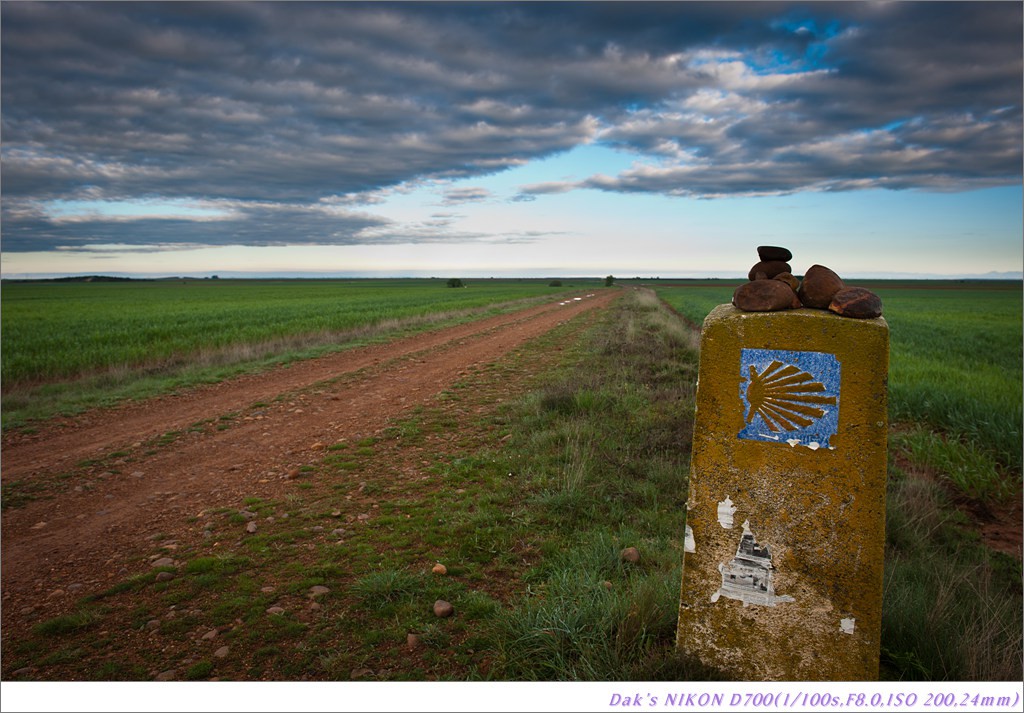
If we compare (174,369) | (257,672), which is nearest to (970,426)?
(257,672)

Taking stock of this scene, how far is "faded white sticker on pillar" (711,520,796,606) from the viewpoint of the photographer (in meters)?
2.51

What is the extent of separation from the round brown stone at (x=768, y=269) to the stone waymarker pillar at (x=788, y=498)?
1.70 ft

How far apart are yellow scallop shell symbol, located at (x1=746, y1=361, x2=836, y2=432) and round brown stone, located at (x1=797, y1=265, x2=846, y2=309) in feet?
1.40

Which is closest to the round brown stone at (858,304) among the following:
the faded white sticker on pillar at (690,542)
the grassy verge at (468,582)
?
the faded white sticker on pillar at (690,542)

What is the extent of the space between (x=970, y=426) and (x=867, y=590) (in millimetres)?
6577

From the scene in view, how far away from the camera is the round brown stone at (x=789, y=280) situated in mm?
2855

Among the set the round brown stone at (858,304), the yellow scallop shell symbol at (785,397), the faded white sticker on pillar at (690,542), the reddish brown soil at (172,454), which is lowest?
the reddish brown soil at (172,454)

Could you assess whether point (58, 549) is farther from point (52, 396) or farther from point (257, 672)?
point (52, 396)

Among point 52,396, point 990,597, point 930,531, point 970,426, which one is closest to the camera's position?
point 990,597

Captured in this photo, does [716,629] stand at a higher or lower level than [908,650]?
higher

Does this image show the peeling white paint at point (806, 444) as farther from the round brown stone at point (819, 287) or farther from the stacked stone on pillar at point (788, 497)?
the round brown stone at point (819, 287)

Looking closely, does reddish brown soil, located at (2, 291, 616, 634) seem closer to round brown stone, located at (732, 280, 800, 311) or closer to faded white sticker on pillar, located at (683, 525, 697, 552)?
faded white sticker on pillar, located at (683, 525, 697, 552)

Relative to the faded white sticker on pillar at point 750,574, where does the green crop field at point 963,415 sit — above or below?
below

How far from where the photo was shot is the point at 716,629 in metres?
2.59
